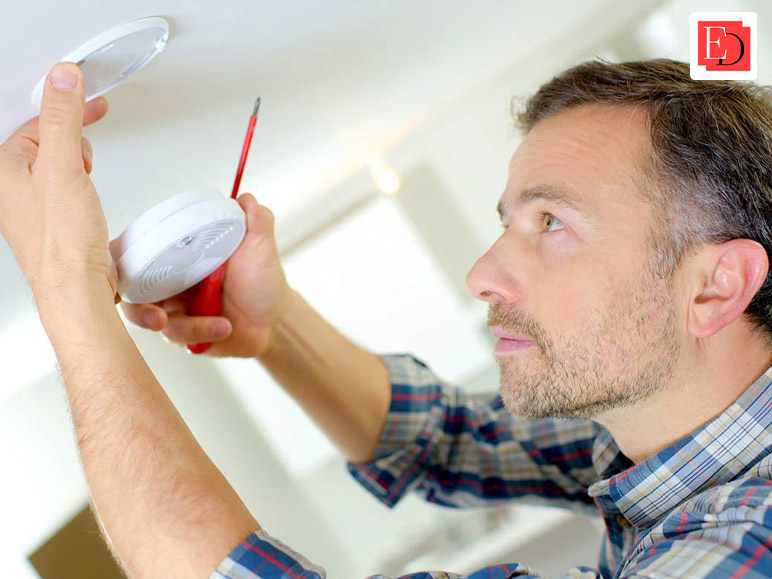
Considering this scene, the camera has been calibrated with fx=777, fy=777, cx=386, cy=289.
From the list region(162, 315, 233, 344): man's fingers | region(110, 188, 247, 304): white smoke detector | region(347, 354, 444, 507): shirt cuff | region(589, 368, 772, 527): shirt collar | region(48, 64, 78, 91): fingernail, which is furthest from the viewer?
region(347, 354, 444, 507): shirt cuff

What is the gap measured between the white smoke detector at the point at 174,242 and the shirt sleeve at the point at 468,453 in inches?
17.7

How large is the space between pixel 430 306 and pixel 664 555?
108cm

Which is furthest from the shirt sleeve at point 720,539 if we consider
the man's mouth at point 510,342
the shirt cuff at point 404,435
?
the shirt cuff at point 404,435

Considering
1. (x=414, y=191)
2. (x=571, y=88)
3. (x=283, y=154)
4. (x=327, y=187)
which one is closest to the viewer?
(x=571, y=88)

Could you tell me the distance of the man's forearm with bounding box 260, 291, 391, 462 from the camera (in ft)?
3.81

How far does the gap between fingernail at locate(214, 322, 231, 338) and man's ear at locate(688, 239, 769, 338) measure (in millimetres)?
586

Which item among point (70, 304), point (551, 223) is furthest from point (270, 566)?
point (551, 223)

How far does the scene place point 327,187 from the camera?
1552 mm

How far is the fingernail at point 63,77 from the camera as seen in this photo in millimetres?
667

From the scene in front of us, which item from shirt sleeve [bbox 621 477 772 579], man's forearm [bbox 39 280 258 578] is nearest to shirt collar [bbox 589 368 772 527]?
shirt sleeve [bbox 621 477 772 579]

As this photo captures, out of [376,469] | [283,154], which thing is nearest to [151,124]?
[283,154]

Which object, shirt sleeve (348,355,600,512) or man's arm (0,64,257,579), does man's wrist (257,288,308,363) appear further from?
man's arm (0,64,257,579)

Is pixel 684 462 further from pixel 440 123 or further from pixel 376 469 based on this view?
pixel 440 123

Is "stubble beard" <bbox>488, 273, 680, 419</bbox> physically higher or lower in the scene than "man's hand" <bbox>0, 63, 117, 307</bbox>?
Answer: lower
